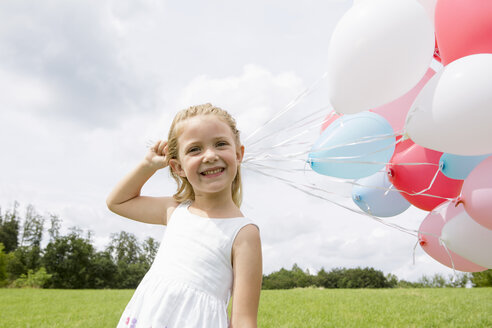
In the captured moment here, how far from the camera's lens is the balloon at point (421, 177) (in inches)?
90.7

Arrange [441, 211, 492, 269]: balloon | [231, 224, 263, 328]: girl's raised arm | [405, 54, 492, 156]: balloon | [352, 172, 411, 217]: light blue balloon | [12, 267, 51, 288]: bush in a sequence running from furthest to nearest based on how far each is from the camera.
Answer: [12, 267, 51, 288]: bush < [352, 172, 411, 217]: light blue balloon < [441, 211, 492, 269]: balloon < [405, 54, 492, 156]: balloon < [231, 224, 263, 328]: girl's raised arm

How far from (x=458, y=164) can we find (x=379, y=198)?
66 centimetres

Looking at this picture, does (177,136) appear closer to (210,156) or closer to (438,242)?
(210,156)

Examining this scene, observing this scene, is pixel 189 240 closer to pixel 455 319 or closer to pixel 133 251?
pixel 455 319

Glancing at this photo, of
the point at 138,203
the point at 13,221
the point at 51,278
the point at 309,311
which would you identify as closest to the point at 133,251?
the point at 51,278

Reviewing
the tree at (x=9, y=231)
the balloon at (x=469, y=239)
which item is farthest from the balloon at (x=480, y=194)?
the tree at (x=9, y=231)

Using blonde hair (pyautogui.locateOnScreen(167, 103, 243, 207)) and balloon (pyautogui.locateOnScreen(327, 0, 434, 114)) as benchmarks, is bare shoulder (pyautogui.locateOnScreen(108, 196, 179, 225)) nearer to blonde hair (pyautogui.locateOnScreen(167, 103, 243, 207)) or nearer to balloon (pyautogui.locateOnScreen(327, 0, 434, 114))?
blonde hair (pyautogui.locateOnScreen(167, 103, 243, 207))

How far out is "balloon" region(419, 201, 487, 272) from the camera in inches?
89.7

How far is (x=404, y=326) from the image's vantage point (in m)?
4.12

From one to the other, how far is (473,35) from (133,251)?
104 ft

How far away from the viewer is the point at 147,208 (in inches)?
69.6

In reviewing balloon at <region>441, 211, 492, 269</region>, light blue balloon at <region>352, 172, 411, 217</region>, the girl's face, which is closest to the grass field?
light blue balloon at <region>352, 172, 411, 217</region>

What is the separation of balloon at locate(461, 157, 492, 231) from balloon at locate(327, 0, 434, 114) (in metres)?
0.55

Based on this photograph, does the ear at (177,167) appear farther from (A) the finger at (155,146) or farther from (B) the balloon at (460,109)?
(B) the balloon at (460,109)
